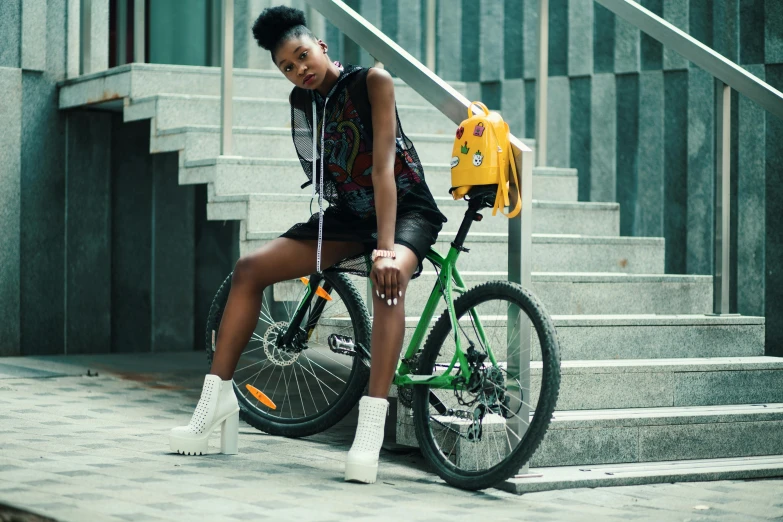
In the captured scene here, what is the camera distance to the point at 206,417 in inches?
167

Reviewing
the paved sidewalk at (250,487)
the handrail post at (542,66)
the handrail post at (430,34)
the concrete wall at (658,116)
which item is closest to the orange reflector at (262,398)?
the paved sidewalk at (250,487)

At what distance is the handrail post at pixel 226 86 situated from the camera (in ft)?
18.6

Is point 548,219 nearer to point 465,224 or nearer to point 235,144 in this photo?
point 235,144

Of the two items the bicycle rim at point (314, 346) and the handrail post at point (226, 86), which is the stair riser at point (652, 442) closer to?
the bicycle rim at point (314, 346)

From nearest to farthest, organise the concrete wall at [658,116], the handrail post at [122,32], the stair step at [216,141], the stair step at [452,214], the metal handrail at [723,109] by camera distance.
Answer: the metal handrail at [723,109] → the stair step at [452,214] → the stair step at [216,141] → the concrete wall at [658,116] → the handrail post at [122,32]

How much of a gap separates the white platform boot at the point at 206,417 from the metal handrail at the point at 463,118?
3.30 feet

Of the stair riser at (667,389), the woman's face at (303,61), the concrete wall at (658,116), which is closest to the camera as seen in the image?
the woman's face at (303,61)

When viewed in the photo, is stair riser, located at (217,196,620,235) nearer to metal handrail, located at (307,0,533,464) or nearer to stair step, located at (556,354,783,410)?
metal handrail, located at (307,0,533,464)

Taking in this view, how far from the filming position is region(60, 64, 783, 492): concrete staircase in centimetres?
432

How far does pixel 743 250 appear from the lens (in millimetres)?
6938

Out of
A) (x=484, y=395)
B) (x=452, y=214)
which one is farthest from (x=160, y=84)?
(x=484, y=395)

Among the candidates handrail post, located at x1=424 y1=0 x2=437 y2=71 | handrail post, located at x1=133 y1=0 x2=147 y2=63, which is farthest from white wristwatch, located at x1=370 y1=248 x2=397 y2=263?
handrail post, located at x1=133 y1=0 x2=147 y2=63

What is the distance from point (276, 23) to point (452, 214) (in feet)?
6.84

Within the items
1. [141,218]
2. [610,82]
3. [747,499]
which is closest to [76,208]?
[141,218]
